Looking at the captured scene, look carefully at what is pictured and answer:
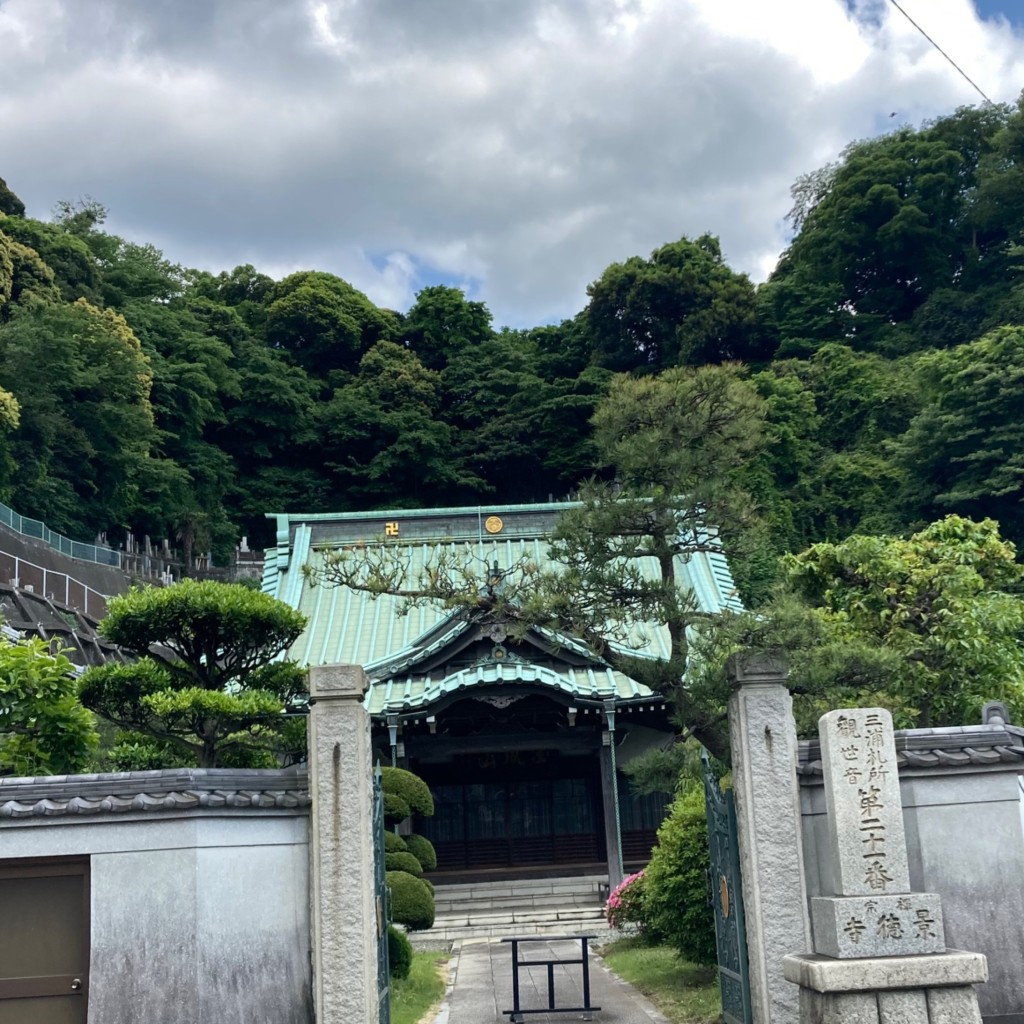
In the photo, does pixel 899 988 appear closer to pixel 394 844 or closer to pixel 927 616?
pixel 927 616

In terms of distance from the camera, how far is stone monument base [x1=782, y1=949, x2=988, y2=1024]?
25.5ft

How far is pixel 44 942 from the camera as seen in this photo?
27.6 feet

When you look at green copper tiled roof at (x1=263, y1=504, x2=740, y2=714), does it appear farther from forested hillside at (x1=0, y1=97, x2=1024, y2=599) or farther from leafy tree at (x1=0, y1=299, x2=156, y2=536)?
leafy tree at (x1=0, y1=299, x2=156, y2=536)

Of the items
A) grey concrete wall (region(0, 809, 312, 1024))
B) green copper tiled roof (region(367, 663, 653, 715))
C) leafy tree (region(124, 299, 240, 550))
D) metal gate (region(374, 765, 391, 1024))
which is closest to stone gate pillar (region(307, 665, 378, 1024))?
grey concrete wall (region(0, 809, 312, 1024))

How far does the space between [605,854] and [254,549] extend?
96.4 ft

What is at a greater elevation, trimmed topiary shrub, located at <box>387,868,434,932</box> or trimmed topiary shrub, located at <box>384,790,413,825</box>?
trimmed topiary shrub, located at <box>384,790,413,825</box>

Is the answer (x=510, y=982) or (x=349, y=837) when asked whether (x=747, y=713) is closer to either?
(x=349, y=837)

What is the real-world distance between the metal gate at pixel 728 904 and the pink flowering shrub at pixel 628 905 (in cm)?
632

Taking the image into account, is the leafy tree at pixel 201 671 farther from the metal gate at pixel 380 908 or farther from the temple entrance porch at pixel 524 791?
the temple entrance porch at pixel 524 791

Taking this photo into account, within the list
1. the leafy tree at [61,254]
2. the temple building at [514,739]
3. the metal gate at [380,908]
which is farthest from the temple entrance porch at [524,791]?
the leafy tree at [61,254]

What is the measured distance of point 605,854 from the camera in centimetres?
2202

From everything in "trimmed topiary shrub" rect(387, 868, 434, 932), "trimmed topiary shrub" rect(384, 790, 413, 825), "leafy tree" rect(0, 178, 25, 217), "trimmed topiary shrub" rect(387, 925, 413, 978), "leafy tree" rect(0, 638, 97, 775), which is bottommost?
"trimmed topiary shrub" rect(387, 925, 413, 978)

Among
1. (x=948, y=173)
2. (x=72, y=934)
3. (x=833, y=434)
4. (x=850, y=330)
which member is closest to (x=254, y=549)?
(x=833, y=434)

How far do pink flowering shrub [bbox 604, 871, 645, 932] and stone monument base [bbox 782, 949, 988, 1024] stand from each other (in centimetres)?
851
